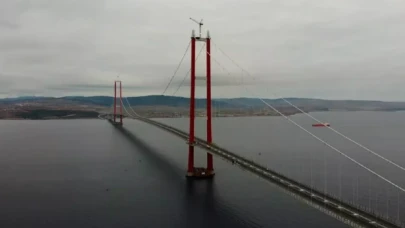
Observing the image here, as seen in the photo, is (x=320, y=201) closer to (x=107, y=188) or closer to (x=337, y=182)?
(x=337, y=182)

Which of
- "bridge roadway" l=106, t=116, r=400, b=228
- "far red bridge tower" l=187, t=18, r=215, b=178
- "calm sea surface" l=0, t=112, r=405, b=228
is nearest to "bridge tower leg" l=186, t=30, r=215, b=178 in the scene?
"far red bridge tower" l=187, t=18, r=215, b=178

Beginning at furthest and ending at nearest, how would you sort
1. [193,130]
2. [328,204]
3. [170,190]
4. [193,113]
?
[193,130], [193,113], [170,190], [328,204]

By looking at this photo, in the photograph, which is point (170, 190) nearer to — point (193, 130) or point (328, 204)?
point (193, 130)

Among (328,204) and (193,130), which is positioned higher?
(193,130)

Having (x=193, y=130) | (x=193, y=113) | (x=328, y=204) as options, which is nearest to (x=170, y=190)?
(x=193, y=130)

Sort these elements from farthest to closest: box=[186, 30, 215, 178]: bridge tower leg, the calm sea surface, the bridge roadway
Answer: box=[186, 30, 215, 178]: bridge tower leg < the calm sea surface < the bridge roadway

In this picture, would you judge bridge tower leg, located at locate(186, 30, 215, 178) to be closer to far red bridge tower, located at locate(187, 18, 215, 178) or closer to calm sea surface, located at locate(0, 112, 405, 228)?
far red bridge tower, located at locate(187, 18, 215, 178)

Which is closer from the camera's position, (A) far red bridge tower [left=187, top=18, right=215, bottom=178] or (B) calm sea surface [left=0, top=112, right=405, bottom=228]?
(B) calm sea surface [left=0, top=112, right=405, bottom=228]

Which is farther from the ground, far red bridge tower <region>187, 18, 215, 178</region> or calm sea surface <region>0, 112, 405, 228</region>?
far red bridge tower <region>187, 18, 215, 178</region>

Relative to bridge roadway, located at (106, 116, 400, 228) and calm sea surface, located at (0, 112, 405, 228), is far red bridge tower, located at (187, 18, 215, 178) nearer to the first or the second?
calm sea surface, located at (0, 112, 405, 228)

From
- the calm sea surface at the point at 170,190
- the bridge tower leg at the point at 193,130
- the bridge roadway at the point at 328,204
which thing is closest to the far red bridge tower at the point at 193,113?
the bridge tower leg at the point at 193,130

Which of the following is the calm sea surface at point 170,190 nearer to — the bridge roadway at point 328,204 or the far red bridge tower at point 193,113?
the far red bridge tower at point 193,113

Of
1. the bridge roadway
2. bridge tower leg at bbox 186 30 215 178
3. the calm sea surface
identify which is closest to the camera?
the bridge roadway

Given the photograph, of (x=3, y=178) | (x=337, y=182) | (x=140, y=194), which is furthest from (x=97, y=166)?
(x=337, y=182)
